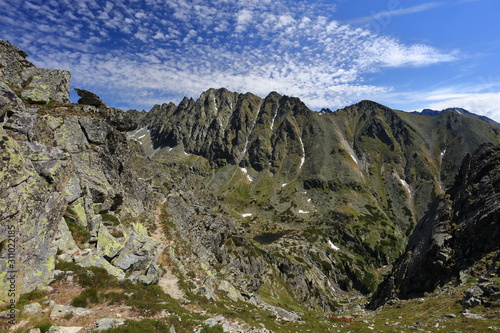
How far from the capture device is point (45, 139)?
96.8ft

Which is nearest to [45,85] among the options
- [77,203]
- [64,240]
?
[77,203]

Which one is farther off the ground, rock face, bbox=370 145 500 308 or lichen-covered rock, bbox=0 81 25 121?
lichen-covered rock, bbox=0 81 25 121

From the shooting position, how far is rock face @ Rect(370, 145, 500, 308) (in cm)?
4422

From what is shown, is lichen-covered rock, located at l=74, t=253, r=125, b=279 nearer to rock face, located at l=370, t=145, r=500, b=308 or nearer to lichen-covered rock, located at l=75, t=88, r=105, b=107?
lichen-covered rock, located at l=75, t=88, r=105, b=107

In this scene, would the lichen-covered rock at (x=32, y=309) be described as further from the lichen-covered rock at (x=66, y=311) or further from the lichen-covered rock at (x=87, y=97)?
the lichen-covered rock at (x=87, y=97)

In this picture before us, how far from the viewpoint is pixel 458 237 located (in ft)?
164

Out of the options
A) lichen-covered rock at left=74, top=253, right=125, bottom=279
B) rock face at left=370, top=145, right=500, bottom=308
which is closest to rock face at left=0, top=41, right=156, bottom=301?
lichen-covered rock at left=74, top=253, right=125, bottom=279

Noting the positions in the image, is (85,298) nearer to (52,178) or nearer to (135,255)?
(135,255)

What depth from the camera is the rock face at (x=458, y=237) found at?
44216 mm

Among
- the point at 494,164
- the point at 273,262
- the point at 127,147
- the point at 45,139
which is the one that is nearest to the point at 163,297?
the point at 45,139

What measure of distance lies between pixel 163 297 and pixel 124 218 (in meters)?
18.8

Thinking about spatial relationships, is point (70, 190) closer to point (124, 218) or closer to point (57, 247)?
point (57, 247)

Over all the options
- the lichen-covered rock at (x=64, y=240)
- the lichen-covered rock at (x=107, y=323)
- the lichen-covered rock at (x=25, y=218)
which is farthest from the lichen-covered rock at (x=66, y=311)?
the lichen-covered rock at (x=64, y=240)

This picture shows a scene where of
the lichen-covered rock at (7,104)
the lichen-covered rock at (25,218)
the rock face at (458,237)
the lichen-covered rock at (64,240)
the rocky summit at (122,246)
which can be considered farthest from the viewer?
the rock face at (458,237)
